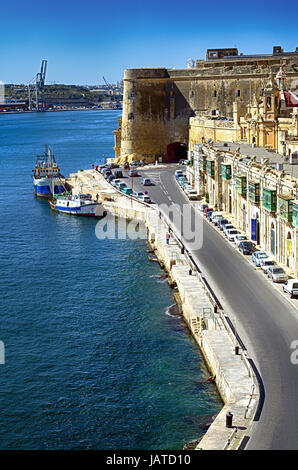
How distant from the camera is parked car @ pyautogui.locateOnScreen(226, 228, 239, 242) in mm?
37147

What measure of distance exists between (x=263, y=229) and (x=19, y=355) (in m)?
14.3

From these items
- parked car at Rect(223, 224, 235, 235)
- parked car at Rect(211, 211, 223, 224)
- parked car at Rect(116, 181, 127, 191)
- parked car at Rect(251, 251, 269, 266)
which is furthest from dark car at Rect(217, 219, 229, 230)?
parked car at Rect(116, 181, 127, 191)

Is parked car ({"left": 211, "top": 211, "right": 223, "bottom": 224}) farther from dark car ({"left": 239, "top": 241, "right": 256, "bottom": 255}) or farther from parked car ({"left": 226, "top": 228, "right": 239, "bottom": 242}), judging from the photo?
dark car ({"left": 239, "top": 241, "right": 256, "bottom": 255})

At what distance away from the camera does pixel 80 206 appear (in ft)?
175

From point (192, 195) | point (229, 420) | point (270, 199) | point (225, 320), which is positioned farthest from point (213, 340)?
point (192, 195)

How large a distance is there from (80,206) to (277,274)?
26.3 metres

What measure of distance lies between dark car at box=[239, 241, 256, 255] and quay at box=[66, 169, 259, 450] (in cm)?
262

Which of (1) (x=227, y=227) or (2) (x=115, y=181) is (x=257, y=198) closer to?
(1) (x=227, y=227)

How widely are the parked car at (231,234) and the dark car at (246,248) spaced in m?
2.39
